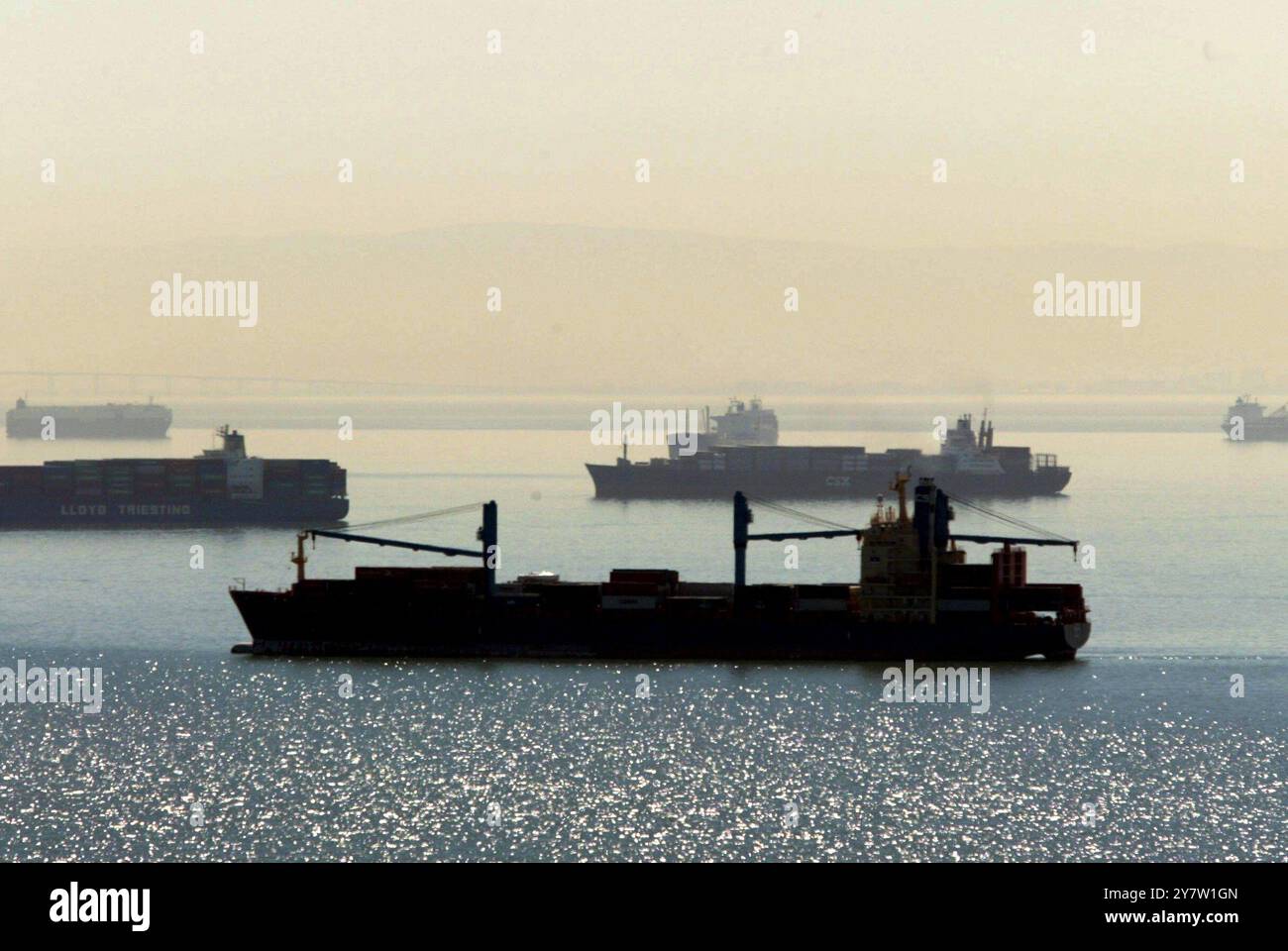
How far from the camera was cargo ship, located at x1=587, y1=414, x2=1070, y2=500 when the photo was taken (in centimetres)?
17800

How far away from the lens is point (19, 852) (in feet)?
118

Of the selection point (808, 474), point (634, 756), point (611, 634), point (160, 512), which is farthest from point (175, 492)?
point (634, 756)

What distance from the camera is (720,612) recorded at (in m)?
63.8

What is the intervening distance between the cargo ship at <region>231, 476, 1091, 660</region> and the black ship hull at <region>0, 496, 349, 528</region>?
76.5 meters

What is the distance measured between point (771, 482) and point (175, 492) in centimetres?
6714

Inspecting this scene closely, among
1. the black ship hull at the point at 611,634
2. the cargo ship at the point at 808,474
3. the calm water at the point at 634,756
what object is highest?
the cargo ship at the point at 808,474

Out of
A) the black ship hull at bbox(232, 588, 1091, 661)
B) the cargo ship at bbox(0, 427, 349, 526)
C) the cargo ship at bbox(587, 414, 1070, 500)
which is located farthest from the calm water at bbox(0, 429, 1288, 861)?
the cargo ship at bbox(587, 414, 1070, 500)

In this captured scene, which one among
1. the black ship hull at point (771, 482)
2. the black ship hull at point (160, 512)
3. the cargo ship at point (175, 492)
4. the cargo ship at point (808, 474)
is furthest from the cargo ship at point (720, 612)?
the cargo ship at point (808, 474)

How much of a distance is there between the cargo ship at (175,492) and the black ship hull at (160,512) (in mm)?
88

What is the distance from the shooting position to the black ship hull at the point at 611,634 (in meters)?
62.6

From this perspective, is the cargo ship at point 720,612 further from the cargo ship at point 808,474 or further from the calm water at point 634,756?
the cargo ship at point 808,474

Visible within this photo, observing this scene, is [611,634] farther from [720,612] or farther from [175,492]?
[175,492]
